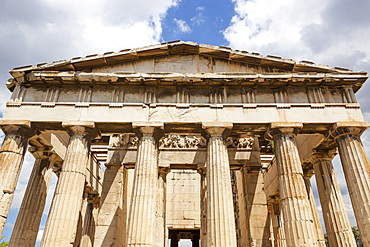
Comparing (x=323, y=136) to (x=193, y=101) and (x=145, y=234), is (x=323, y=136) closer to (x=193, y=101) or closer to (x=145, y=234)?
(x=193, y=101)

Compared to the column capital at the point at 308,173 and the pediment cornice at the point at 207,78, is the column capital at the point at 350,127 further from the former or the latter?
the column capital at the point at 308,173

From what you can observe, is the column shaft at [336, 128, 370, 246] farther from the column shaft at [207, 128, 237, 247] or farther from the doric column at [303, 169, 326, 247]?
the column shaft at [207, 128, 237, 247]

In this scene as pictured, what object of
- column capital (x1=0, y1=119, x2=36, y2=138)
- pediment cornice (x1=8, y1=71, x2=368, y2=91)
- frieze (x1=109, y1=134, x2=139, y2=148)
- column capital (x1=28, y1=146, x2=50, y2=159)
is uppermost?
pediment cornice (x1=8, y1=71, x2=368, y2=91)

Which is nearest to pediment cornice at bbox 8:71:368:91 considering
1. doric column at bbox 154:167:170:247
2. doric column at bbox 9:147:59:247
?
doric column at bbox 9:147:59:247

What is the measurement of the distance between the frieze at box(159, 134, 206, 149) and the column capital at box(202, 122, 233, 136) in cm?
451

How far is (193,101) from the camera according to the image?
47.4ft

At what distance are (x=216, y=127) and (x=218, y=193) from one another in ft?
10.5

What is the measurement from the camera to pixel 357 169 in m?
12.6

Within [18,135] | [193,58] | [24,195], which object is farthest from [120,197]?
[193,58]

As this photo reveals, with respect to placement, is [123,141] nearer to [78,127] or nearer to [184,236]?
[78,127]

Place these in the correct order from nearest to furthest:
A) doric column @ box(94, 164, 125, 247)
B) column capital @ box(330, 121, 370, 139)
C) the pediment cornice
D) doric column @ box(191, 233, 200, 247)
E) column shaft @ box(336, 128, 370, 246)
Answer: column shaft @ box(336, 128, 370, 246)
column capital @ box(330, 121, 370, 139)
the pediment cornice
doric column @ box(94, 164, 125, 247)
doric column @ box(191, 233, 200, 247)

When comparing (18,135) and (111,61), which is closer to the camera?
(18,135)

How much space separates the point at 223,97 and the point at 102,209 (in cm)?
934

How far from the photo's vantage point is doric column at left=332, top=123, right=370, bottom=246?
11.9m
